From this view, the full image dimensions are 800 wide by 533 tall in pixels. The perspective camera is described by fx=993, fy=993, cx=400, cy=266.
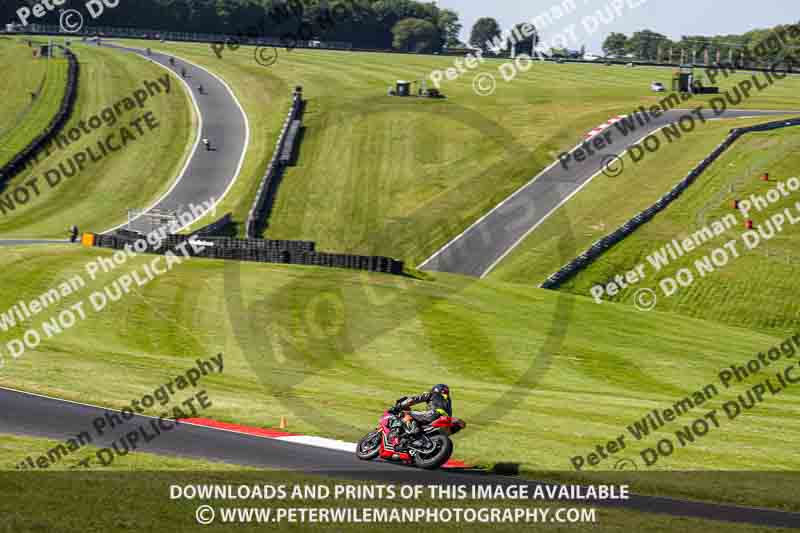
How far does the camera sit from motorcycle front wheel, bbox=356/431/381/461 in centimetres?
2108

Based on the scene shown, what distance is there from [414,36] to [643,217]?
142458mm

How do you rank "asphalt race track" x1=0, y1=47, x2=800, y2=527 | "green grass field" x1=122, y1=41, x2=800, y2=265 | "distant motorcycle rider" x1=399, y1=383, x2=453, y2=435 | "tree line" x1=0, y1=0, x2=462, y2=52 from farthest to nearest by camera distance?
"tree line" x1=0, y1=0, x2=462, y2=52 → "green grass field" x1=122, y1=41, x2=800, y2=265 → "distant motorcycle rider" x1=399, y1=383, x2=453, y2=435 → "asphalt race track" x1=0, y1=47, x2=800, y2=527

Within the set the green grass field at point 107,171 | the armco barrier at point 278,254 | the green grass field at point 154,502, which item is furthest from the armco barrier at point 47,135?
the green grass field at point 154,502

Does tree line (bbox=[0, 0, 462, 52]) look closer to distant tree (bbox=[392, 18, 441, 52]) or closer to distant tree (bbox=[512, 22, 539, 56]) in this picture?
distant tree (bbox=[392, 18, 441, 52])

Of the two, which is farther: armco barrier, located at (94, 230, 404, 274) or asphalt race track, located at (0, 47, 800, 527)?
armco barrier, located at (94, 230, 404, 274)

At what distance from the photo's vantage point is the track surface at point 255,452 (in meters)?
18.9

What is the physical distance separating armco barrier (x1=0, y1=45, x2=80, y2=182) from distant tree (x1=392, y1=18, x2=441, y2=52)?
10067cm

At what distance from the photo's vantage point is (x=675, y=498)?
19594 mm

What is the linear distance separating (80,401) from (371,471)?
9367 millimetres

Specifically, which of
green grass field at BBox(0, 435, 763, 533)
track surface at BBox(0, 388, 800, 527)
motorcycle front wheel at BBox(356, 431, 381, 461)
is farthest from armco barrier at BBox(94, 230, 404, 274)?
green grass field at BBox(0, 435, 763, 533)

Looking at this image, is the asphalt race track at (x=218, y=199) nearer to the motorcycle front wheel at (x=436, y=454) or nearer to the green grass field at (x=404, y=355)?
the motorcycle front wheel at (x=436, y=454)

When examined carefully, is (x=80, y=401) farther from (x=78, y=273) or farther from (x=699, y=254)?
(x=699, y=254)

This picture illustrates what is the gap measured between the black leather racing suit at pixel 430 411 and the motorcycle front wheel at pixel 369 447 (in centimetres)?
87

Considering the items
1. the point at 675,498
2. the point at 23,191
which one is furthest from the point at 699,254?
the point at 23,191
